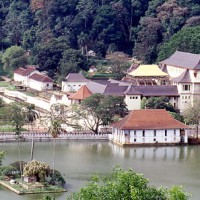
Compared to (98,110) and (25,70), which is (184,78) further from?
Result: (25,70)

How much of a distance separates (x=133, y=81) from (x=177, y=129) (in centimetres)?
1494

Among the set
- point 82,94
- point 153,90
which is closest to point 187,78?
point 153,90

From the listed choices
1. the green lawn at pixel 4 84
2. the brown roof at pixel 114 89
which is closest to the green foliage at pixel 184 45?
the green lawn at pixel 4 84

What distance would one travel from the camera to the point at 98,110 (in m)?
59.5

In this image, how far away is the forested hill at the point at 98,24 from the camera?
90188 mm

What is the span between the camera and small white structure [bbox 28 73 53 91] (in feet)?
258

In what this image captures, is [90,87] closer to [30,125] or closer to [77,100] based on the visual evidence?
[77,100]

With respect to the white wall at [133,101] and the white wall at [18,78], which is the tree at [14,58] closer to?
the white wall at [18,78]

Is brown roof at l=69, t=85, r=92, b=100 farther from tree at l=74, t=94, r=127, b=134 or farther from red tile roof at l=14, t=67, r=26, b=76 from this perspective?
red tile roof at l=14, t=67, r=26, b=76

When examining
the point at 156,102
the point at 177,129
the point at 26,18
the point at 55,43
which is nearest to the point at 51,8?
the point at 26,18

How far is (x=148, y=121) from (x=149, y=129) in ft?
1.58

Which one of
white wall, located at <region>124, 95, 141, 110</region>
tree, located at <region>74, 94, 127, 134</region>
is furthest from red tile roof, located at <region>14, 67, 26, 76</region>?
tree, located at <region>74, 94, 127, 134</region>

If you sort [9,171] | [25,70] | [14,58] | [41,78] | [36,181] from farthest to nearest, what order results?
[14,58] → [25,70] → [41,78] → [9,171] → [36,181]

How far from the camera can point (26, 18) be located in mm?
99188
